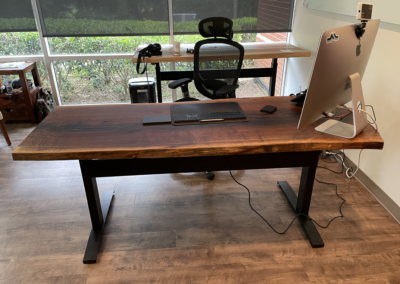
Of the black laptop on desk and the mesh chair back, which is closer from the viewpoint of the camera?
the black laptop on desk

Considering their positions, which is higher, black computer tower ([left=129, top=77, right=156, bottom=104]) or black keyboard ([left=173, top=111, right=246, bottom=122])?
black keyboard ([left=173, top=111, right=246, bottom=122])

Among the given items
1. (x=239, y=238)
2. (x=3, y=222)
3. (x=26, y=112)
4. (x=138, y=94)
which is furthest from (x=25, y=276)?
(x=26, y=112)

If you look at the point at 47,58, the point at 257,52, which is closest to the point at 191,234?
the point at 257,52

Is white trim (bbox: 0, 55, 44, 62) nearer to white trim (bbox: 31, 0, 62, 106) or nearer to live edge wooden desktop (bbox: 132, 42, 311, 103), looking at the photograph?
white trim (bbox: 31, 0, 62, 106)

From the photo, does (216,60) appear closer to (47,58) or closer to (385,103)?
(385,103)

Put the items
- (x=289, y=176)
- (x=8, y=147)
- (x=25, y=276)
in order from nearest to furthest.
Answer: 1. (x=25, y=276)
2. (x=289, y=176)
3. (x=8, y=147)

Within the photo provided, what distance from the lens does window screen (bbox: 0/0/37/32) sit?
11.5 feet

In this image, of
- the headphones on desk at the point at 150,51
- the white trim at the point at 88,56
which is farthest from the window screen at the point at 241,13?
the white trim at the point at 88,56

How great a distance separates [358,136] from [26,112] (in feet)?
12.0

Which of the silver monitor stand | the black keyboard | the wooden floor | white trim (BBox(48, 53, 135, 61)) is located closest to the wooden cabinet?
white trim (BBox(48, 53, 135, 61))

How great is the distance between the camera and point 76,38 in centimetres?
379

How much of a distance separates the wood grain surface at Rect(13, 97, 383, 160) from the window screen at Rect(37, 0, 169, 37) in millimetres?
2150

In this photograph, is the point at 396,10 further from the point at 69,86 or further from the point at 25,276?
the point at 69,86

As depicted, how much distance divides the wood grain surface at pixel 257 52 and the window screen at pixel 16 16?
4.51 feet
